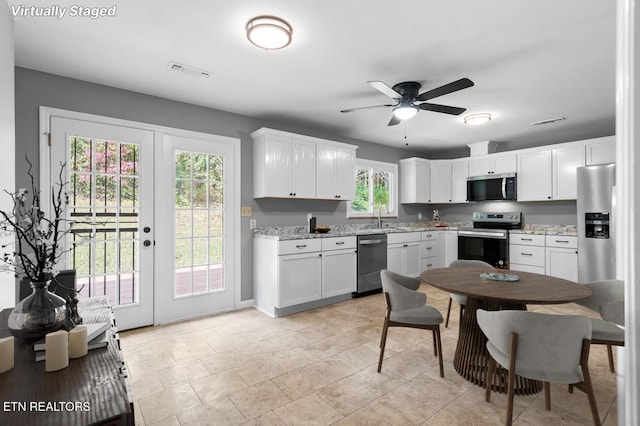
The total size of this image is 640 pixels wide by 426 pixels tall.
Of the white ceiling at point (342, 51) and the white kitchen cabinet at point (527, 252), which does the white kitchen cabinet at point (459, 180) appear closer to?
the white kitchen cabinet at point (527, 252)

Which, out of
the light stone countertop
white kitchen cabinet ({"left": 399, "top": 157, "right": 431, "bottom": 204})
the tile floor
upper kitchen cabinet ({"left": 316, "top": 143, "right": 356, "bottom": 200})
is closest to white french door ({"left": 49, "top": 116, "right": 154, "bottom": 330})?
the tile floor

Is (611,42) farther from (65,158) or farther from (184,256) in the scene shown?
(65,158)

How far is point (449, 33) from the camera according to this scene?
229 centimetres

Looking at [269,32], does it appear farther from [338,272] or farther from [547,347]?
[338,272]

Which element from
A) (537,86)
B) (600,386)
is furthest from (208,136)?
(600,386)

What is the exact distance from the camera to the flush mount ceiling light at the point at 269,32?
211 centimetres

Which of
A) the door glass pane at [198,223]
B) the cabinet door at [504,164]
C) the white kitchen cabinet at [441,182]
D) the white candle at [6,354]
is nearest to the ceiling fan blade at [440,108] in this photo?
the door glass pane at [198,223]

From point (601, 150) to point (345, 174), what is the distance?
3597 millimetres

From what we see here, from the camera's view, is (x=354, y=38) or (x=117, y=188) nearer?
(x=354, y=38)

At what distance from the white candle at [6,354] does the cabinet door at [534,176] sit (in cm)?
607

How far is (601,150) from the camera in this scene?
443cm

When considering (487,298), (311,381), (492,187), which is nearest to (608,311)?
(487,298)

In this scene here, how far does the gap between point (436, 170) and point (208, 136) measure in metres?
4.42

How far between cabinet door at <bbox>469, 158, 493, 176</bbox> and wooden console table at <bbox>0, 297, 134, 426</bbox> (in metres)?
6.01
